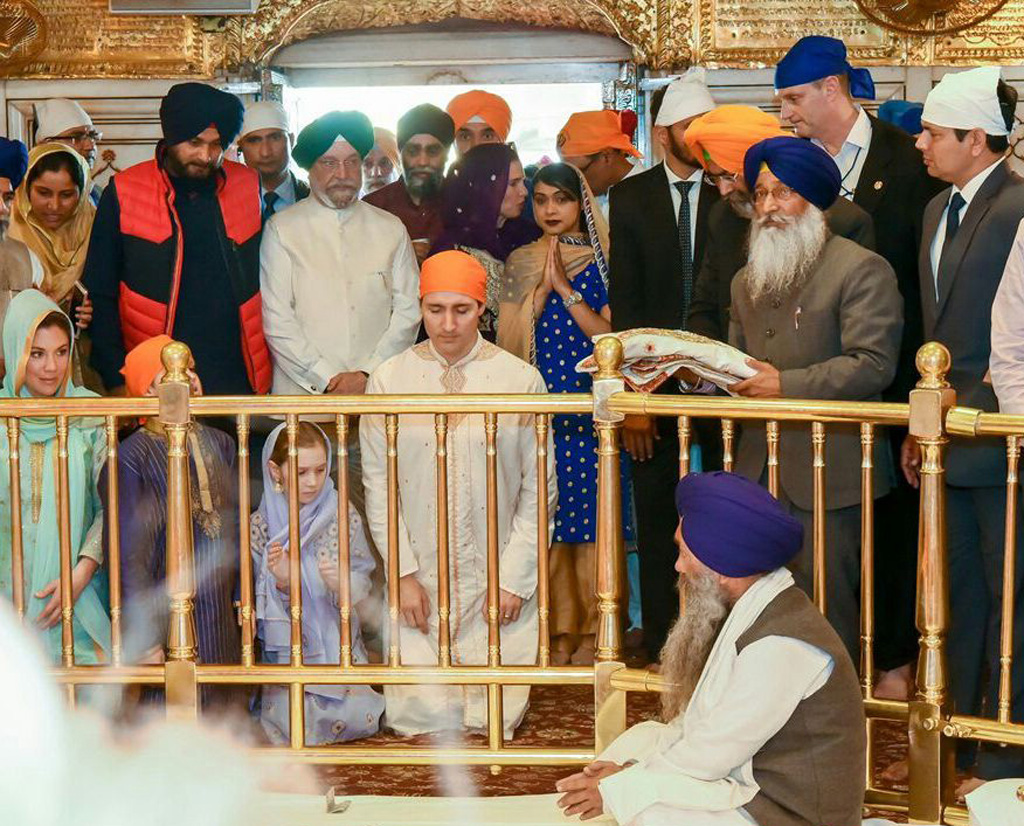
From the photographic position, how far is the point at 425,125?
6562 millimetres

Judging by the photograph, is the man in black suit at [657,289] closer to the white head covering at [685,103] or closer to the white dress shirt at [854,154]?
the white head covering at [685,103]

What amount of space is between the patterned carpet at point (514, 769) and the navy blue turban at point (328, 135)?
216 cm

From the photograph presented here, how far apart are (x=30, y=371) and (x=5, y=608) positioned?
816 mm

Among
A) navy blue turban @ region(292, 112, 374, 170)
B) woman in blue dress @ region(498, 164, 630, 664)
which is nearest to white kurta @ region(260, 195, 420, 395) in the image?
navy blue turban @ region(292, 112, 374, 170)

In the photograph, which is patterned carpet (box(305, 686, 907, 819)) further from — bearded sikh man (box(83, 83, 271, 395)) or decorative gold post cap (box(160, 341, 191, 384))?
bearded sikh man (box(83, 83, 271, 395))

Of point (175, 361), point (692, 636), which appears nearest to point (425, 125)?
point (175, 361)

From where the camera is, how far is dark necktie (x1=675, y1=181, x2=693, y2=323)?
5.61m

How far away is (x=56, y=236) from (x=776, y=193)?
9.83ft

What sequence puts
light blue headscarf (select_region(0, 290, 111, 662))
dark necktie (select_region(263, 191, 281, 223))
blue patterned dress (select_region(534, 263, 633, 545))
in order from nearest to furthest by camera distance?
light blue headscarf (select_region(0, 290, 111, 662)) < blue patterned dress (select_region(534, 263, 633, 545)) < dark necktie (select_region(263, 191, 281, 223))

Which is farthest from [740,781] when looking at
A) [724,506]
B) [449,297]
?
[449,297]

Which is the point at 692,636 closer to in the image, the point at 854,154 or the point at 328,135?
the point at 854,154

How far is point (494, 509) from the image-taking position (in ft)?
14.9

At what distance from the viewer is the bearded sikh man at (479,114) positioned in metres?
7.22

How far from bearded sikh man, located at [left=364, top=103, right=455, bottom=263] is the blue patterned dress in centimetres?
77
